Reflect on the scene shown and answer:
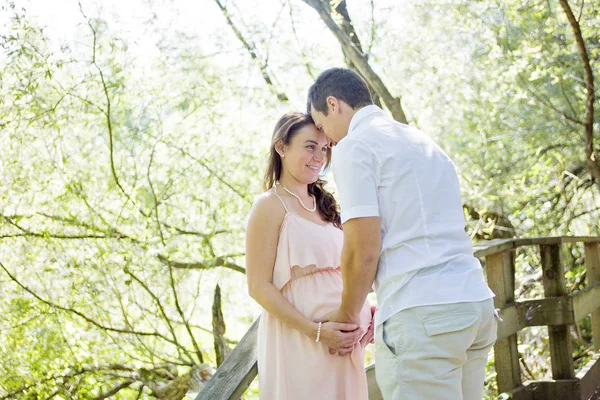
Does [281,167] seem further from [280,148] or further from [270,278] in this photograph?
[270,278]

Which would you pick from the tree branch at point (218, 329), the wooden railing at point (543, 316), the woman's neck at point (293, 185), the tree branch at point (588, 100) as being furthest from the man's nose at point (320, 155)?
the tree branch at point (218, 329)

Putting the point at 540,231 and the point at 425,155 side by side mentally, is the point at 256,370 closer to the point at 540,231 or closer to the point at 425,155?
the point at 425,155

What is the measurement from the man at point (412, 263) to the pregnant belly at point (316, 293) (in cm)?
26

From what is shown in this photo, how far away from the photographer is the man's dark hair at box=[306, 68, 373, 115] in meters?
2.16

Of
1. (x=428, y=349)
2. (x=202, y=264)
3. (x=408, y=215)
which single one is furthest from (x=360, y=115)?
(x=202, y=264)

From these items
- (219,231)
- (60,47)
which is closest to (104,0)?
(60,47)

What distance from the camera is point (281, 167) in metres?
2.57

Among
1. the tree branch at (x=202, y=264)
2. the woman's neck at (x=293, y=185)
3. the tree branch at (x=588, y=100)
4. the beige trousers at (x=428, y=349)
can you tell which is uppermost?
the tree branch at (x=588, y=100)

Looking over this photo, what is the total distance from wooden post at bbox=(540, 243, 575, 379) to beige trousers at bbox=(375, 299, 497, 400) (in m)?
2.29

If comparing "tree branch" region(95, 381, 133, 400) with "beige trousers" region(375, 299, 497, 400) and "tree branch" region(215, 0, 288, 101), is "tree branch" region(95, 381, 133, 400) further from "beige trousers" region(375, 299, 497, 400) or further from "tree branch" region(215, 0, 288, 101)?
"beige trousers" region(375, 299, 497, 400)

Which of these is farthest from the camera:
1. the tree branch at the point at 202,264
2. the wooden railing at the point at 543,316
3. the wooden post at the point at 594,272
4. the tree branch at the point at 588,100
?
the tree branch at the point at 202,264

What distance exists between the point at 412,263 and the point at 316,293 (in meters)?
0.50

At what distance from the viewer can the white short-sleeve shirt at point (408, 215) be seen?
6.17 feet

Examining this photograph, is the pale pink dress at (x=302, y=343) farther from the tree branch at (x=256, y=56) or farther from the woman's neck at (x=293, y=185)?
the tree branch at (x=256, y=56)
